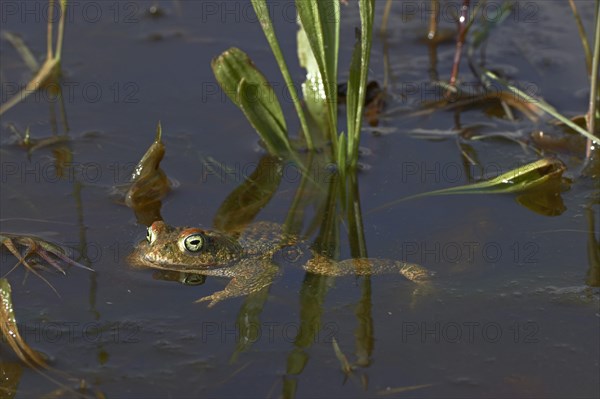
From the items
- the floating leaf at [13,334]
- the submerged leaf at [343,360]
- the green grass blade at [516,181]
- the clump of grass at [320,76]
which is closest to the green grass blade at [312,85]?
the clump of grass at [320,76]

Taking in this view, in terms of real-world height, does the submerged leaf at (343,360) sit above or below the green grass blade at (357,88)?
below

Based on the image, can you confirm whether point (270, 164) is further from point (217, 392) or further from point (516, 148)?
point (217, 392)

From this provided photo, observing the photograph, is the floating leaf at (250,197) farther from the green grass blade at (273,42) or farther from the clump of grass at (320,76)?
the green grass blade at (273,42)

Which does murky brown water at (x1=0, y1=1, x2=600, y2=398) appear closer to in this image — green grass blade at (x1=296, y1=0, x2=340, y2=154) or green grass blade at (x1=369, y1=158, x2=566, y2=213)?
green grass blade at (x1=369, y1=158, x2=566, y2=213)

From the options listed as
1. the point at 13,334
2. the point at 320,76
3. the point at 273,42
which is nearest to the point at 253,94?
the point at 273,42

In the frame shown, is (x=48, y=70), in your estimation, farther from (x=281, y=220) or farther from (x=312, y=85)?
(x=281, y=220)
